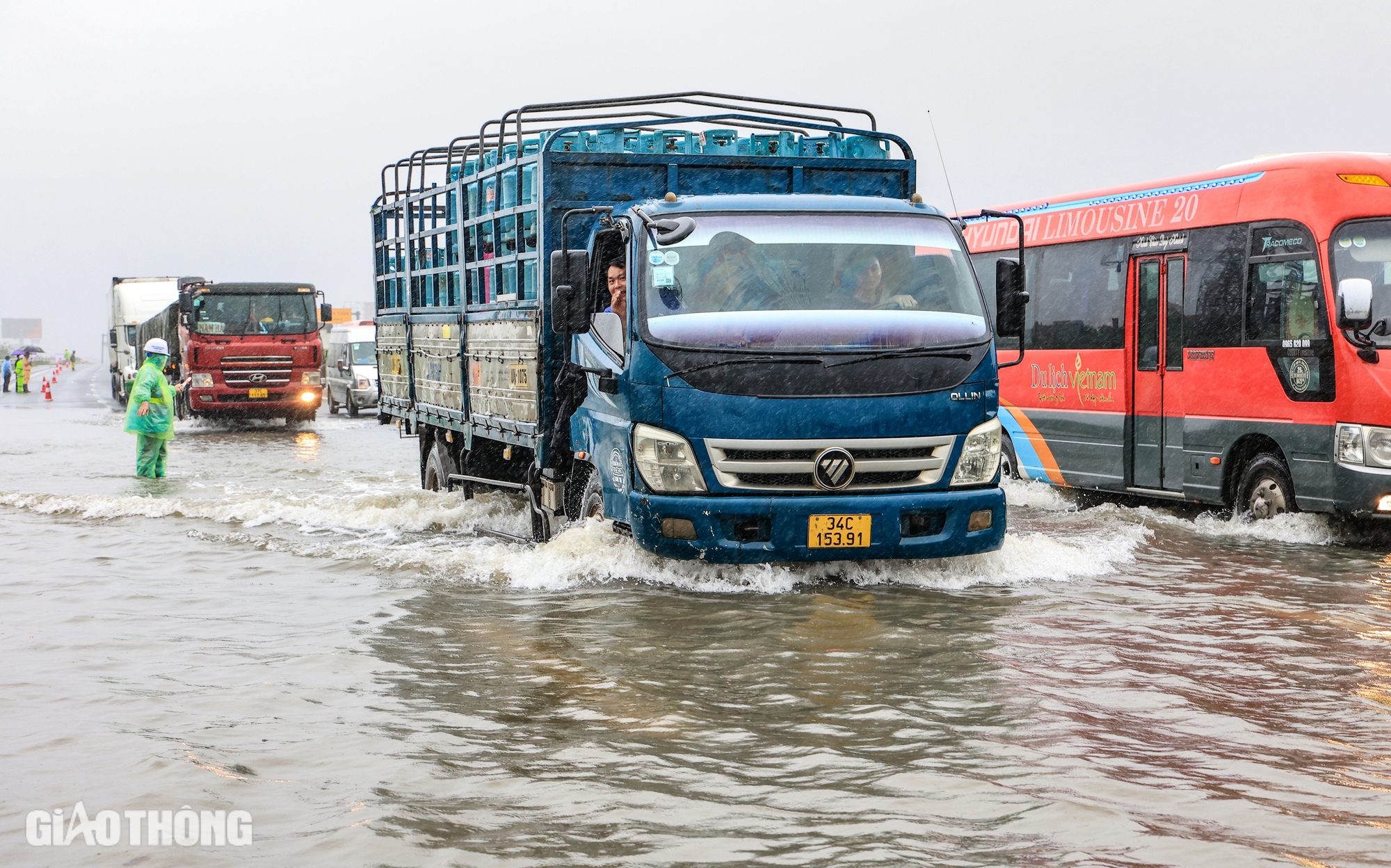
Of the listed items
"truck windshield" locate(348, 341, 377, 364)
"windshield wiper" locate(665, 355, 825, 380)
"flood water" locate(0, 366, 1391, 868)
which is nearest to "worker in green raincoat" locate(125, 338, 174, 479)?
"flood water" locate(0, 366, 1391, 868)

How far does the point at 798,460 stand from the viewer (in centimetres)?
858

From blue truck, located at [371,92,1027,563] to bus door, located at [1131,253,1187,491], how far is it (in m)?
3.92

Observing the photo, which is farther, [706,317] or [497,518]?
[497,518]

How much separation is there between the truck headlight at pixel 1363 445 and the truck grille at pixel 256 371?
23.6 m

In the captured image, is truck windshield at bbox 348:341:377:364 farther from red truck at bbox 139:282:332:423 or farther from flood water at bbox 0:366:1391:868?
flood water at bbox 0:366:1391:868

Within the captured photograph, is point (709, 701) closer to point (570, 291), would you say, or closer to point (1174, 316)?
point (570, 291)

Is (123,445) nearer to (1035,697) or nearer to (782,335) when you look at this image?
(782,335)

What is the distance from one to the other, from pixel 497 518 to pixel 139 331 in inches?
1234

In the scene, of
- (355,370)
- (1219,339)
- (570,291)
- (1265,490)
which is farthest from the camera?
(355,370)

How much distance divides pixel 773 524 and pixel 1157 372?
660cm

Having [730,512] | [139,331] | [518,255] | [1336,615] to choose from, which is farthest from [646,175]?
[139,331]

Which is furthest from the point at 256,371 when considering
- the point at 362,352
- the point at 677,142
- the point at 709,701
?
the point at 709,701

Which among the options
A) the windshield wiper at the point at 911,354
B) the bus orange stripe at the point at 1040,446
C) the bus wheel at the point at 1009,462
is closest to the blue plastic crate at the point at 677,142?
the windshield wiper at the point at 911,354

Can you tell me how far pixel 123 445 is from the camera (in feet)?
88.3
